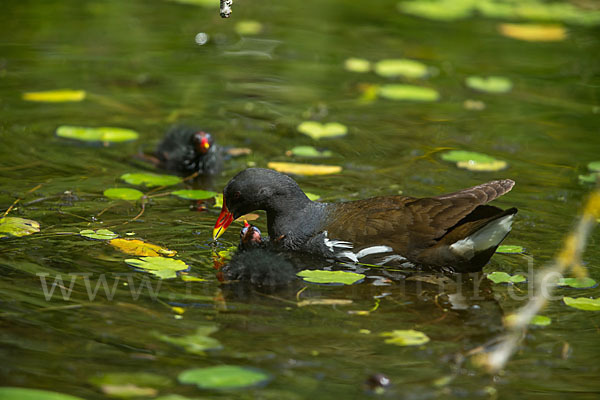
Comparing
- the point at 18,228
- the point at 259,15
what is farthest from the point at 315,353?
the point at 259,15

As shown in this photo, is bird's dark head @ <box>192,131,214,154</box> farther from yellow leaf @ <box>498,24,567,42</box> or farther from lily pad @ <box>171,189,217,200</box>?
yellow leaf @ <box>498,24,567,42</box>

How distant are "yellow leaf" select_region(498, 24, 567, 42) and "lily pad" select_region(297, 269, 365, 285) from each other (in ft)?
22.0

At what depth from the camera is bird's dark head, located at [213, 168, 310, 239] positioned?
5.70m

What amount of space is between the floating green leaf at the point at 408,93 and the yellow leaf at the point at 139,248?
4034 millimetres

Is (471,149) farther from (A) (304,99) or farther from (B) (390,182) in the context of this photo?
(A) (304,99)

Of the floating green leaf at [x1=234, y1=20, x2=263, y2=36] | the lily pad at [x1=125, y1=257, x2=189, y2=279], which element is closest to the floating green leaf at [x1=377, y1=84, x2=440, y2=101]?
the floating green leaf at [x1=234, y1=20, x2=263, y2=36]

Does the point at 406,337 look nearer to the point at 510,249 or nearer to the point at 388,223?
the point at 388,223

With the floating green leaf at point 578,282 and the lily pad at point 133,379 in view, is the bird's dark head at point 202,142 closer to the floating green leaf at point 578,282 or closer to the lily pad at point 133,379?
the floating green leaf at point 578,282

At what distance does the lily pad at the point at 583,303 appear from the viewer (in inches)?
186

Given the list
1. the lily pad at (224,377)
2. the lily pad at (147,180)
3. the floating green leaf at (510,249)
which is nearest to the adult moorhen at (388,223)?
the floating green leaf at (510,249)

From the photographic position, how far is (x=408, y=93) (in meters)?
8.71

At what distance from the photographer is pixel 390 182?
679cm

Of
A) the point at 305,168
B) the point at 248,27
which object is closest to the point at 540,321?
the point at 305,168

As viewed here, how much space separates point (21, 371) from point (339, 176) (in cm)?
356
